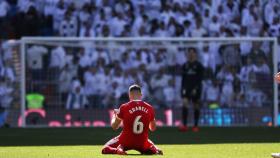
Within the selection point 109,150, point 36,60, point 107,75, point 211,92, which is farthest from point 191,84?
point 109,150

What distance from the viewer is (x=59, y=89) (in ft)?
82.3

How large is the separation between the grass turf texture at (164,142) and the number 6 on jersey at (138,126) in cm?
41

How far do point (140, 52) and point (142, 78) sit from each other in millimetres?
899

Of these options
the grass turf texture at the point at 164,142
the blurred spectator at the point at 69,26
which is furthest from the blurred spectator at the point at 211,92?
the blurred spectator at the point at 69,26

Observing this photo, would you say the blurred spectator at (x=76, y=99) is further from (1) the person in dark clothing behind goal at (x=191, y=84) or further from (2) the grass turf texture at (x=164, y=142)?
(1) the person in dark clothing behind goal at (x=191, y=84)

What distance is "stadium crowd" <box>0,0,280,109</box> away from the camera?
82.9 feet

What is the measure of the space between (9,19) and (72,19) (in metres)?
1.98

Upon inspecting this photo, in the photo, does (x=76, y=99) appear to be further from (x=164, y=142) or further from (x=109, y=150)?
(x=109, y=150)

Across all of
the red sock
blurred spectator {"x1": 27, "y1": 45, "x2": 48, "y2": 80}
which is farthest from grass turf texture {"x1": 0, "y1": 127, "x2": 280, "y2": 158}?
blurred spectator {"x1": 27, "y1": 45, "x2": 48, "y2": 80}

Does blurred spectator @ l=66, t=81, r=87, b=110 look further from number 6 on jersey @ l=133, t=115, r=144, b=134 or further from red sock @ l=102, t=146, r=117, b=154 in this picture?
number 6 on jersey @ l=133, t=115, r=144, b=134

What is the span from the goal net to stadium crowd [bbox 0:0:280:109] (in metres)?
0.03

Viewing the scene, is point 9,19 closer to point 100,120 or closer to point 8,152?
point 100,120

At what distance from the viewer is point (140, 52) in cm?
2612

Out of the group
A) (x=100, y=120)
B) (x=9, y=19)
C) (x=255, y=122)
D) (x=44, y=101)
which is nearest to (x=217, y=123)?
(x=255, y=122)
